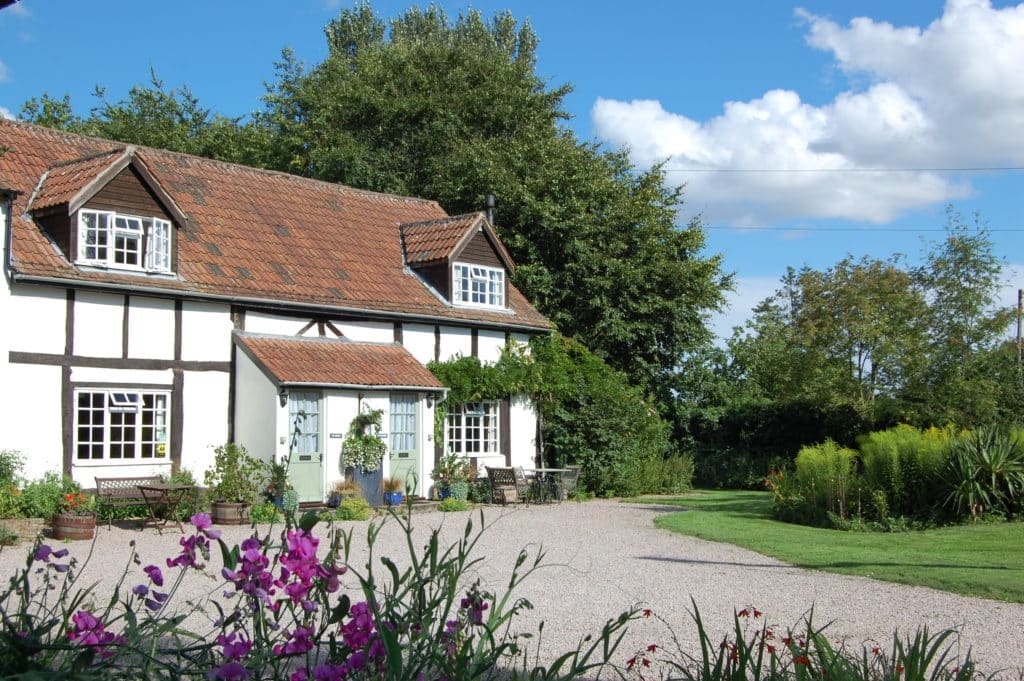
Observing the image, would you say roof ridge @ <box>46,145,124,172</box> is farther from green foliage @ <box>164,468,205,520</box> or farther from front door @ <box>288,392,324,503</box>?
green foliage @ <box>164,468,205,520</box>

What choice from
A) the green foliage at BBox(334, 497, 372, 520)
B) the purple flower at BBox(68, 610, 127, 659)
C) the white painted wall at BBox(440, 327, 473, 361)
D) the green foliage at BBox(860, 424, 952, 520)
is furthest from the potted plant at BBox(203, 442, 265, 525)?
the purple flower at BBox(68, 610, 127, 659)

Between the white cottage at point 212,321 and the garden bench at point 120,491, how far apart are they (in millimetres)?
505

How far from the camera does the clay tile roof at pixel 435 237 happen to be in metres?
24.4

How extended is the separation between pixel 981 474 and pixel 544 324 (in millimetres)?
11363

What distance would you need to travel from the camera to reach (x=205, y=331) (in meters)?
19.4

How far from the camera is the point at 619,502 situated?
24.0 metres

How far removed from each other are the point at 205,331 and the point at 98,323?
80.4 inches

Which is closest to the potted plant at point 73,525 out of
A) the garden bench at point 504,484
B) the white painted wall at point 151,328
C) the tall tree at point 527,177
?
the white painted wall at point 151,328

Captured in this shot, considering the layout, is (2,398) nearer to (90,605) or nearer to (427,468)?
(427,468)

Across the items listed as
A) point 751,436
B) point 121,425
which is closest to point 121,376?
point 121,425

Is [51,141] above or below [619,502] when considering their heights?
above

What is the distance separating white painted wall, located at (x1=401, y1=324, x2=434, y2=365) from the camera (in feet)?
75.6

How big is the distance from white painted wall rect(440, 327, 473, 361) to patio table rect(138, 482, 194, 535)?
25.5 feet

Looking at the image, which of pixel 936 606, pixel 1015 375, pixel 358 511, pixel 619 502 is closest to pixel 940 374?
pixel 1015 375
